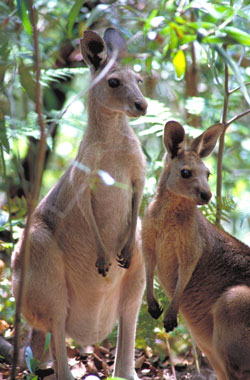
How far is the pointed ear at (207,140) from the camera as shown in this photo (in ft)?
11.7

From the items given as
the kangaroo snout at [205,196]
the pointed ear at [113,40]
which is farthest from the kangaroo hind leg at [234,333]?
the pointed ear at [113,40]

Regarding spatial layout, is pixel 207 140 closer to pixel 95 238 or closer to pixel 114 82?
pixel 114 82

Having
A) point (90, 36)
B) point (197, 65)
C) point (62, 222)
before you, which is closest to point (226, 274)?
point (62, 222)

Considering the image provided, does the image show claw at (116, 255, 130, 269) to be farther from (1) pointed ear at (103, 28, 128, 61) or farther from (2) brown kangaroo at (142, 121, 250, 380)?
(1) pointed ear at (103, 28, 128, 61)

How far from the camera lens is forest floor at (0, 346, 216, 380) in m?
4.07

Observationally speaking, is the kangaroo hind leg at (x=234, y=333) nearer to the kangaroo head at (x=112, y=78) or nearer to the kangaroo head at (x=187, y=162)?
the kangaroo head at (x=187, y=162)

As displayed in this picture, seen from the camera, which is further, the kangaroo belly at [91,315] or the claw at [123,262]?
the kangaroo belly at [91,315]

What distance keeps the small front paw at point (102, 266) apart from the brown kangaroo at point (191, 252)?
0.26 meters

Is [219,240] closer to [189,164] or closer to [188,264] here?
[188,264]

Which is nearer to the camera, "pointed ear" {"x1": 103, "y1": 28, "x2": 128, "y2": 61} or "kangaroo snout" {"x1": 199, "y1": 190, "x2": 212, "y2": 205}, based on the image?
"kangaroo snout" {"x1": 199, "y1": 190, "x2": 212, "y2": 205}

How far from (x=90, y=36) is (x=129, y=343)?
79.0 inches

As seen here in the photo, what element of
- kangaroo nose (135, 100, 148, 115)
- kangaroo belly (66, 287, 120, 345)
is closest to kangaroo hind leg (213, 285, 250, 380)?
kangaroo belly (66, 287, 120, 345)

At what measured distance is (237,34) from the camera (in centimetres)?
264

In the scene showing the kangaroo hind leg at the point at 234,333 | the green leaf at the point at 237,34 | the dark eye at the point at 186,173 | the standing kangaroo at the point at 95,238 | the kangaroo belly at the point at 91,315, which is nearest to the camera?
the green leaf at the point at 237,34
